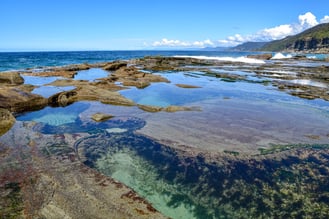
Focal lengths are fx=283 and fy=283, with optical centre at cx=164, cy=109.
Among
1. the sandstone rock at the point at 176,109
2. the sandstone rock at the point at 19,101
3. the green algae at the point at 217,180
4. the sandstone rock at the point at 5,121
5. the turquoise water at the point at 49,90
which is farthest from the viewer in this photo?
the turquoise water at the point at 49,90

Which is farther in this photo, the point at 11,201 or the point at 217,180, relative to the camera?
the point at 217,180

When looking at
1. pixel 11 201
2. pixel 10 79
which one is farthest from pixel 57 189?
pixel 10 79

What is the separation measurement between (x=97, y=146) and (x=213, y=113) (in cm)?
939

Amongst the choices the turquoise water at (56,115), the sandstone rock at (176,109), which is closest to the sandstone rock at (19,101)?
the turquoise water at (56,115)

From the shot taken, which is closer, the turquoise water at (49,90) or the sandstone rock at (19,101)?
the sandstone rock at (19,101)

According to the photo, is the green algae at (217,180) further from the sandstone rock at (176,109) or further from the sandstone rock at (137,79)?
the sandstone rock at (137,79)

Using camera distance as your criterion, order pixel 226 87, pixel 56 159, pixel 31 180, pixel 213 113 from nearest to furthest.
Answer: pixel 31 180 → pixel 56 159 → pixel 213 113 → pixel 226 87

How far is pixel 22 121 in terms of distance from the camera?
16078 mm

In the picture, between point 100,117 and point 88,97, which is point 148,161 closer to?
point 100,117

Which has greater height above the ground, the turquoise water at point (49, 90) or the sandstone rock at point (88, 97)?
the sandstone rock at point (88, 97)

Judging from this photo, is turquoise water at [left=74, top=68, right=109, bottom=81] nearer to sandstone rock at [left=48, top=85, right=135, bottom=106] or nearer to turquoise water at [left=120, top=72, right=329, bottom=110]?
turquoise water at [left=120, top=72, right=329, bottom=110]

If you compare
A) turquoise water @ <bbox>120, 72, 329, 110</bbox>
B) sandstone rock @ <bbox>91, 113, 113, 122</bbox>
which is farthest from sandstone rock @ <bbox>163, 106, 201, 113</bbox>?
sandstone rock @ <bbox>91, 113, 113, 122</bbox>

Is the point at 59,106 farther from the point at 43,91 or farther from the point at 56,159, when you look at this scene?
the point at 56,159

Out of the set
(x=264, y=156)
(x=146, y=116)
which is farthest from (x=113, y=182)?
(x=146, y=116)
